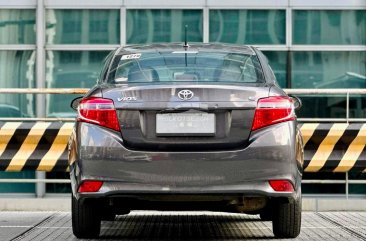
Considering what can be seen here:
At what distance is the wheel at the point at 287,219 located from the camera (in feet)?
26.6

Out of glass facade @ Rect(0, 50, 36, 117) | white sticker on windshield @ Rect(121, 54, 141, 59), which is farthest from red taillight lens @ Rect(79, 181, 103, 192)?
glass facade @ Rect(0, 50, 36, 117)

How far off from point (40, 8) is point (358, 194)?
5213 millimetres

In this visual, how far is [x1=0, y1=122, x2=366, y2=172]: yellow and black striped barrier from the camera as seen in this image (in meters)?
11.7

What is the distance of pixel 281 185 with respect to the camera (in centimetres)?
741

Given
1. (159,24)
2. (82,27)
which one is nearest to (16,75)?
(82,27)

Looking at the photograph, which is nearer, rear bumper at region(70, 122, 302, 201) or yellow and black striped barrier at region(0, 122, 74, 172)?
rear bumper at region(70, 122, 302, 201)

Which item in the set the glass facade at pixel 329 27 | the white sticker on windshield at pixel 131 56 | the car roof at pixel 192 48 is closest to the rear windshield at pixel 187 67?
the white sticker on windshield at pixel 131 56

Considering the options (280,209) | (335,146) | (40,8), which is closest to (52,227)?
(280,209)

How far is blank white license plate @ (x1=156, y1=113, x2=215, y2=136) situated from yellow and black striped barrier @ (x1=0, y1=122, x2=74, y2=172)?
4460 millimetres

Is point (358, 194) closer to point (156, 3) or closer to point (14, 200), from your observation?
point (156, 3)

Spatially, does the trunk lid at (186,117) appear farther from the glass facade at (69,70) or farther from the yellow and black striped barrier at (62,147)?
the glass facade at (69,70)

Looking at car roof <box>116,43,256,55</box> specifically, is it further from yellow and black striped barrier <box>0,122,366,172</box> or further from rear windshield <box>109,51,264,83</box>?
yellow and black striped barrier <box>0,122,366,172</box>

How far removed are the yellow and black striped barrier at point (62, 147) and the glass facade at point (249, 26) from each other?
303 centimetres

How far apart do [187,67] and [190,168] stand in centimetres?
108
